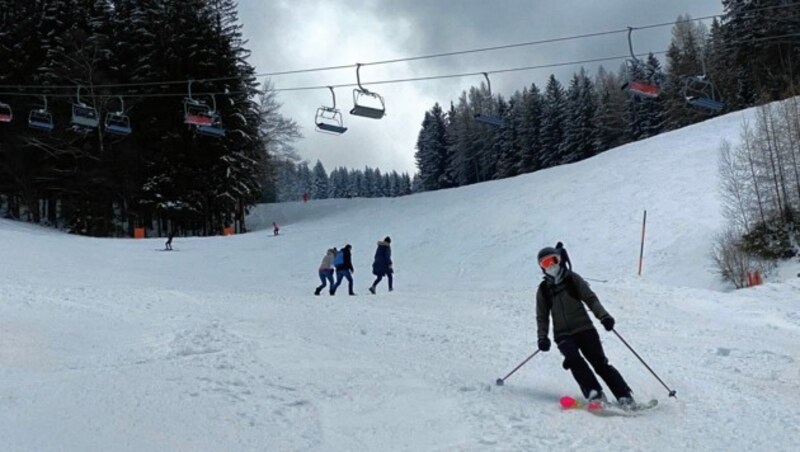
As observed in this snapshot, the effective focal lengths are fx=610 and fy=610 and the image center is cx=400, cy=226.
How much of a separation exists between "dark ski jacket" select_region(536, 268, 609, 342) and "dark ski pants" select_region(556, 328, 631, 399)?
0.08 m

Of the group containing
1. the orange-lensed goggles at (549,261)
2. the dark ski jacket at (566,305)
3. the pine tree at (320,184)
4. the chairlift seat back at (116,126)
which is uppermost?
the pine tree at (320,184)

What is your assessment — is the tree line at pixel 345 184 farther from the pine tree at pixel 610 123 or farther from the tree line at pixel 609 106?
the pine tree at pixel 610 123

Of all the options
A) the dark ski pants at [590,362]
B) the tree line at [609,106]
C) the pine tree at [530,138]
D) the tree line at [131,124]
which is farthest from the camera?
the pine tree at [530,138]

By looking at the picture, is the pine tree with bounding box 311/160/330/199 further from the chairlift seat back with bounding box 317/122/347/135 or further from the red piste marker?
the red piste marker

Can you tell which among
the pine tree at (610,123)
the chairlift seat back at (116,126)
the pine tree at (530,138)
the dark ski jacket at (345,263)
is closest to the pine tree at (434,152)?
the pine tree at (530,138)

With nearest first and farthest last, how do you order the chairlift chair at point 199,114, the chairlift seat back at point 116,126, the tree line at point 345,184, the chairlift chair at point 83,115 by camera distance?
the chairlift chair at point 199,114 < the chairlift chair at point 83,115 < the chairlift seat back at point 116,126 < the tree line at point 345,184

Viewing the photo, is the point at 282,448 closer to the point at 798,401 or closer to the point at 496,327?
the point at 798,401

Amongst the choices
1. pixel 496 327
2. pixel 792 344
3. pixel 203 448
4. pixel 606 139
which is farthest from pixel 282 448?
pixel 606 139

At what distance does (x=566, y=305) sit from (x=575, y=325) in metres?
0.23

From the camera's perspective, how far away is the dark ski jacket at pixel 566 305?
6.48 m

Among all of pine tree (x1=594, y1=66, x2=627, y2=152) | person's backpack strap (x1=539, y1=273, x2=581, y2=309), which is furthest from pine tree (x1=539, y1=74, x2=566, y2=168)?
person's backpack strap (x1=539, y1=273, x2=581, y2=309)

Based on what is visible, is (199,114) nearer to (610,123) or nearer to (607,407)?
(607,407)

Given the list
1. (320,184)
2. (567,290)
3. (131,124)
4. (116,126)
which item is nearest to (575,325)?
(567,290)

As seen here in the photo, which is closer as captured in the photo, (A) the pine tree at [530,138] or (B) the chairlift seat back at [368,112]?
(B) the chairlift seat back at [368,112]
